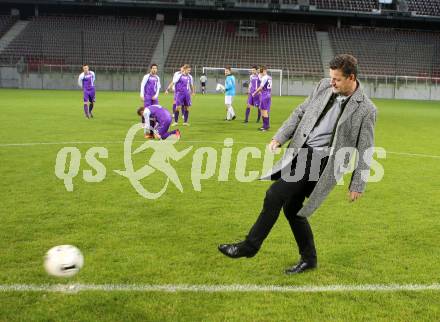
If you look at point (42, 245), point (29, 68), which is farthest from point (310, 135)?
point (29, 68)

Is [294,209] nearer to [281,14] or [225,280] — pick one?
[225,280]

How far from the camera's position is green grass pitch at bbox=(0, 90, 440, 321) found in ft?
13.6

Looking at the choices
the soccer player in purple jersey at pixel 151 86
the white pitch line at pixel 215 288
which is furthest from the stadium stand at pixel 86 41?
the white pitch line at pixel 215 288

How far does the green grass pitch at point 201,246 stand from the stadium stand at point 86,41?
125 ft

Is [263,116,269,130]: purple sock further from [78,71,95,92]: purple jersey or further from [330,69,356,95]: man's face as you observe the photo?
[330,69,356,95]: man's face

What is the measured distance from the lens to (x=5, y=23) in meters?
51.1

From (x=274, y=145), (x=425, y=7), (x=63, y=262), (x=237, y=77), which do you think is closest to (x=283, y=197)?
(x=274, y=145)

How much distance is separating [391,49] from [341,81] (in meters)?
48.9

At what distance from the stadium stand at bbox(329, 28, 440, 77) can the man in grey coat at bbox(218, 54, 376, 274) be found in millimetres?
43793

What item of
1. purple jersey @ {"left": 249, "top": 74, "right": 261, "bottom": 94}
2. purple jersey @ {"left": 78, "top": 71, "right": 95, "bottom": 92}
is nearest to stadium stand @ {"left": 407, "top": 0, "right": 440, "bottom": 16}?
purple jersey @ {"left": 249, "top": 74, "right": 261, "bottom": 94}

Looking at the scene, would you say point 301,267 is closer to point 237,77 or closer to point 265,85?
point 265,85

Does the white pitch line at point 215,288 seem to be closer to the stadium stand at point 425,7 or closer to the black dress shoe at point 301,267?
the black dress shoe at point 301,267

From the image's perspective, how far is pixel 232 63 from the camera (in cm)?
4769

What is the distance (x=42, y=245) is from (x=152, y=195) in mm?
2708
